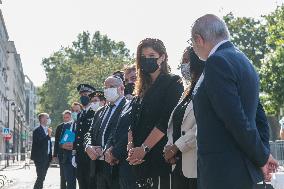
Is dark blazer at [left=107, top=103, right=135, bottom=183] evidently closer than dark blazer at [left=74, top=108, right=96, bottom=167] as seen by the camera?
Yes

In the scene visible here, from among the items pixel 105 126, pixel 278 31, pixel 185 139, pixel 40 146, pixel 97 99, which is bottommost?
pixel 185 139

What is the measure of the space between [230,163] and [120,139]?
369cm

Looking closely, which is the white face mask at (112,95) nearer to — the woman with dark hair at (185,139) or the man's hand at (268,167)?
the woman with dark hair at (185,139)

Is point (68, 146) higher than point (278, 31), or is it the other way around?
point (278, 31)

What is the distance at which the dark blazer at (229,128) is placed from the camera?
4.45 metres

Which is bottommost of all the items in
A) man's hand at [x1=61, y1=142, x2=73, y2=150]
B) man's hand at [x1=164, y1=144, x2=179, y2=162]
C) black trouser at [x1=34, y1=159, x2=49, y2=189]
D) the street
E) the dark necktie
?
the street

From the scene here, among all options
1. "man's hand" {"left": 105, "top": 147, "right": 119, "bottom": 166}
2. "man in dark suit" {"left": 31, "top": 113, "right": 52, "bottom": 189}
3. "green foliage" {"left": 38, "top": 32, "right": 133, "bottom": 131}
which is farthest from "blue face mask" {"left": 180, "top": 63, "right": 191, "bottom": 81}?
"green foliage" {"left": 38, "top": 32, "right": 133, "bottom": 131}

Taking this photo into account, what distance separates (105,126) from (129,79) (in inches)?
32.3

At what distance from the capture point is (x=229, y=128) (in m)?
4.47

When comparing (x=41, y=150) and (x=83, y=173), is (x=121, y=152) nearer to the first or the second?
(x=83, y=173)

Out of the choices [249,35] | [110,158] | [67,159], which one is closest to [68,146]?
[67,159]

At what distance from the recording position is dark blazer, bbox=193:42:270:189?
175 inches

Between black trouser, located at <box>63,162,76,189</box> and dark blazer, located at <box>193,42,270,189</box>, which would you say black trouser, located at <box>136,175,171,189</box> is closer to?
dark blazer, located at <box>193,42,270,189</box>

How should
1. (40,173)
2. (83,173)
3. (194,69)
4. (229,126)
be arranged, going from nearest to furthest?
(229,126)
(194,69)
(83,173)
(40,173)
